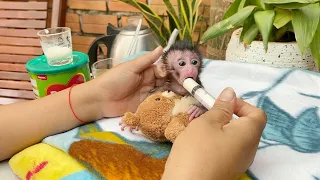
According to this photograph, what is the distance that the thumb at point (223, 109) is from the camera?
20.2 inches

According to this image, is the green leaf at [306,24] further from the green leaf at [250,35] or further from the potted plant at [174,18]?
the potted plant at [174,18]

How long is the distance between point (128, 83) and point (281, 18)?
1.38 feet

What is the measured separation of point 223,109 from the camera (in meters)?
0.53

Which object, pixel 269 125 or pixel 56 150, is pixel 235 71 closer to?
pixel 269 125

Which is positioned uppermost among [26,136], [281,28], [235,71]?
[281,28]

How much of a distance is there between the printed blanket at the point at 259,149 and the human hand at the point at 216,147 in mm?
70

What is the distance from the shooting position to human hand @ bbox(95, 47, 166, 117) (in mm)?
766

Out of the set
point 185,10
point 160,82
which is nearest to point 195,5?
point 185,10

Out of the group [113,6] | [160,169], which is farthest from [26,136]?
[113,6]

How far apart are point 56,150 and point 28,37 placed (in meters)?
0.89

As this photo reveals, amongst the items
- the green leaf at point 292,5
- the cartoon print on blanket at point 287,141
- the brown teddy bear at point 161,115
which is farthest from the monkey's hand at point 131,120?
the green leaf at point 292,5

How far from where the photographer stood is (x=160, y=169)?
23.2 inches

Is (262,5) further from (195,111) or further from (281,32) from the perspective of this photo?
(195,111)

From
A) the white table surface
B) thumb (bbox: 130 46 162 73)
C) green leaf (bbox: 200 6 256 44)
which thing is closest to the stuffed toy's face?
thumb (bbox: 130 46 162 73)
